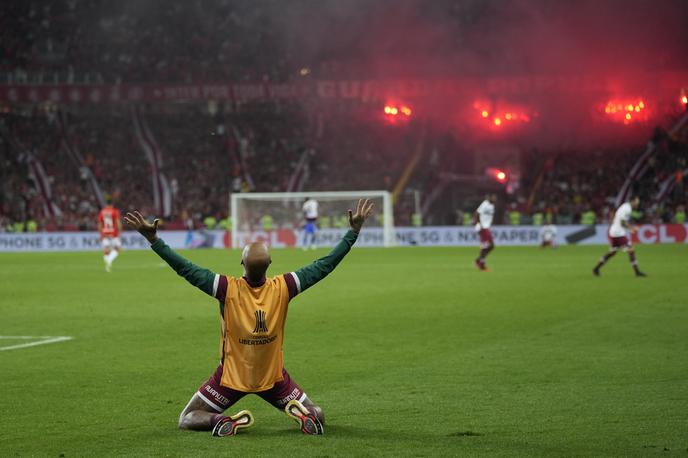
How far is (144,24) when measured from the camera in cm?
5588

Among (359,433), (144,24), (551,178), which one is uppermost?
(144,24)

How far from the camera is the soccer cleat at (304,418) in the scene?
22.9 feet

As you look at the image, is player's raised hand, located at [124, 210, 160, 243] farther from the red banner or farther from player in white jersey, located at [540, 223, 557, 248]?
the red banner

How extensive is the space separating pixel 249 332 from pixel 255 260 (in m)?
0.51

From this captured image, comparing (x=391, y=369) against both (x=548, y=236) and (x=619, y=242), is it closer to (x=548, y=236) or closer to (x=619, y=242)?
(x=619, y=242)

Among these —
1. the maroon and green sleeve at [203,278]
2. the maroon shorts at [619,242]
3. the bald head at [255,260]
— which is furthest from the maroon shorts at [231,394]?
the maroon shorts at [619,242]

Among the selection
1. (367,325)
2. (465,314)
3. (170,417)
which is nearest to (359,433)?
(170,417)

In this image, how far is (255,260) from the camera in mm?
6766

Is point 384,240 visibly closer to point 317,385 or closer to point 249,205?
point 249,205

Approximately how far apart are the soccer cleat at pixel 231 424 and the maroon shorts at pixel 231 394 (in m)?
0.18

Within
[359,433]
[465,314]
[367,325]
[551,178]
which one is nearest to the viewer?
[359,433]

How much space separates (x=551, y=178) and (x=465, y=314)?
35.9 meters

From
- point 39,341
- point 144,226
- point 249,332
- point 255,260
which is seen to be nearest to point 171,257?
point 144,226

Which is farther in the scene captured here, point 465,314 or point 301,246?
point 301,246
